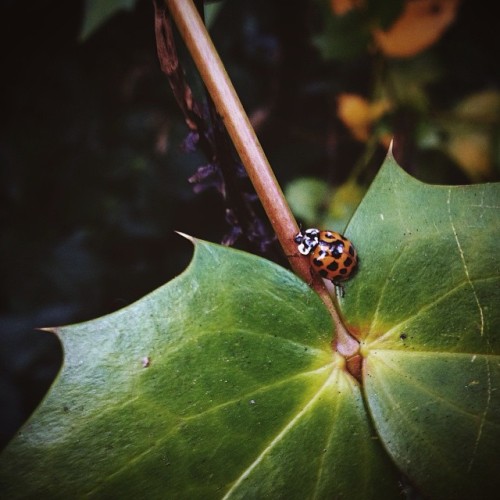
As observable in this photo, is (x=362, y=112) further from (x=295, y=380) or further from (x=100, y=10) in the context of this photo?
(x=295, y=380)

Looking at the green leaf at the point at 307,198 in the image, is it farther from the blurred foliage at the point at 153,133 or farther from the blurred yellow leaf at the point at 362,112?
the blurred yellow leaf at the point at 362,112

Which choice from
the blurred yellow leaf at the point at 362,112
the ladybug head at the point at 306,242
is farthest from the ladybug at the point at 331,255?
the blurred yellow leaf at the point at 362,112

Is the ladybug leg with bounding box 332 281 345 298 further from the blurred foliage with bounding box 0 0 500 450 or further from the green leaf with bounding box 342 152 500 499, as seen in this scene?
the blurred foliage with bounding box 0 0 500 450

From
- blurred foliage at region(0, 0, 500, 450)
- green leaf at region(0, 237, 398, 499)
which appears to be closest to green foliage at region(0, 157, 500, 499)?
green leaf at region(0, 237, 398, 499)

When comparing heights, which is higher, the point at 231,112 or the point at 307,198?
the point at 231,112

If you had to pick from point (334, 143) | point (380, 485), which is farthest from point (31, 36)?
point (380, 485)

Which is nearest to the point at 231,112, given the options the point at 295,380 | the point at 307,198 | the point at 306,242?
the point at 306,242

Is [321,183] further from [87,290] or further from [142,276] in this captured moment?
[87,290]
